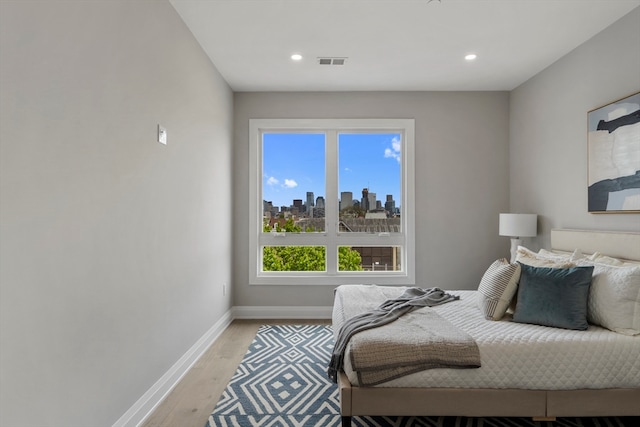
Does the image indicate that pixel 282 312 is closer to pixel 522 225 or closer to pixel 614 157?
pixel 522 225

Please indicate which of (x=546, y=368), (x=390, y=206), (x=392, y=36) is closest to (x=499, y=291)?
(x=546, y=368)

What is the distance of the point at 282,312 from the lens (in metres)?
4.35

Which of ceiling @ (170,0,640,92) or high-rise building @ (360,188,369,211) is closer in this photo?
ceiling @ (170,0,640,92)

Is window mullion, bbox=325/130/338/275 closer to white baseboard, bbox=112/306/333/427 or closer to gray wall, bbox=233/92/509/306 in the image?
gray wall, bbox=233/92/509/306

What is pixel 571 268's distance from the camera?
2381 millimetres

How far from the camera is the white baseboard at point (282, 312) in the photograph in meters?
4.33

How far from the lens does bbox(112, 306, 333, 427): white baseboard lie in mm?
2096

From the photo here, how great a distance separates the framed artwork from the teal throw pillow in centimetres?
Answer: 82

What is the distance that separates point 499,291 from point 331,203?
7.70 ft

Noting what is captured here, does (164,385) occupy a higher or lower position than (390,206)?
lower

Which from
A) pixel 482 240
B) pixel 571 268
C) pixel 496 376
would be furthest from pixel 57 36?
pixel 482 240

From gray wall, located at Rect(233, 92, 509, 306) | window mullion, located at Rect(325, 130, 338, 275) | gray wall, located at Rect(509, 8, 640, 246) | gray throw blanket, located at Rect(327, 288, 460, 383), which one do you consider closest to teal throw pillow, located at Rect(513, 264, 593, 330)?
gray throw blanket, located at Rect(327, 288, 460, 383)

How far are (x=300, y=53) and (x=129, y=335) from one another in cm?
272

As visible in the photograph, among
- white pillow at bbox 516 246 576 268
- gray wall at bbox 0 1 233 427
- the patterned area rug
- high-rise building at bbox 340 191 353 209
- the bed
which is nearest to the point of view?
gray wall at bbox 0 1 233 427
